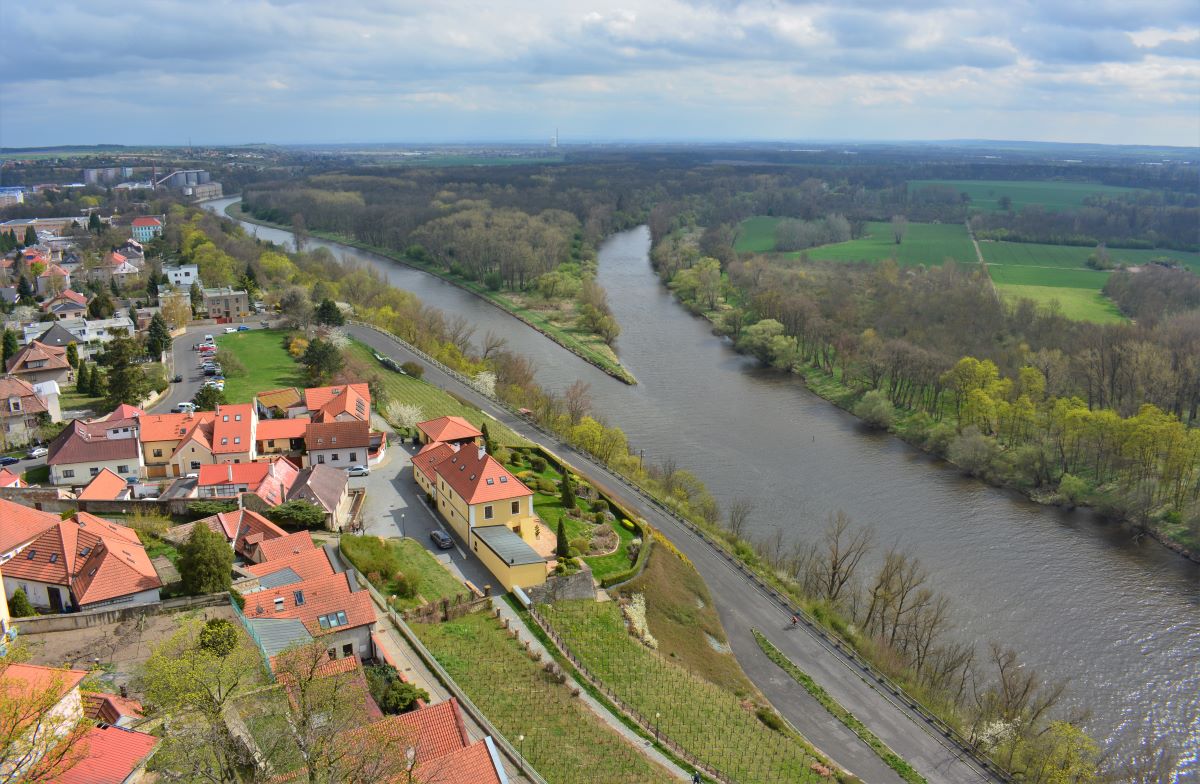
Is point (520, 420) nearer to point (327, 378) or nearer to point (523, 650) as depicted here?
point (327, 378)

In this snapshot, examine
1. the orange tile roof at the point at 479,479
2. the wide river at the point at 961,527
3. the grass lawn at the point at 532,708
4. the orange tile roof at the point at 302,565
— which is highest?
the orange tile roof at the point at 479,479

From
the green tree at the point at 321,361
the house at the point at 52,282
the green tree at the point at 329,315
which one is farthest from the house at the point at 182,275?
the green tree at the point at 321,361

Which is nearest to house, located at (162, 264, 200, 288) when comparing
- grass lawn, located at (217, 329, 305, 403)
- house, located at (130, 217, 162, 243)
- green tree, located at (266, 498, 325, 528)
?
grass lawn, located at (217, 329, 305, 403)

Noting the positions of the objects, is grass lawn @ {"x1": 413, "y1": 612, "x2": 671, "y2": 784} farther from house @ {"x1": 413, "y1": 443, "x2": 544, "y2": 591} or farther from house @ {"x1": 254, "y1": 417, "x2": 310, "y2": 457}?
house @ {"x1": 254, "y1": 417, "x2": 310, "y2": 457}

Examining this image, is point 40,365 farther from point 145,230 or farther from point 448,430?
point 145,230

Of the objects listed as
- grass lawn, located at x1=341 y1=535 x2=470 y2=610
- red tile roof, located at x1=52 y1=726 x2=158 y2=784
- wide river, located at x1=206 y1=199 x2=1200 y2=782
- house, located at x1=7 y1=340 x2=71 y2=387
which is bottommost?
wide river, located at x1=206 y1=199 x2=1200 y2=782

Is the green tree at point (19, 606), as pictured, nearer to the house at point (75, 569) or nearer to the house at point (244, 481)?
the house at point (75, 569)
